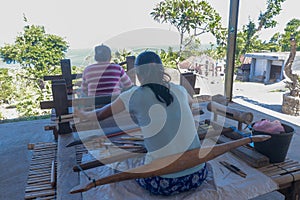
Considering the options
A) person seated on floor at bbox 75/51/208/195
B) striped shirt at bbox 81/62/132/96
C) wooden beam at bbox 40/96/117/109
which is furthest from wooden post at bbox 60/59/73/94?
person seated on floor at bbox 75/51/208/195

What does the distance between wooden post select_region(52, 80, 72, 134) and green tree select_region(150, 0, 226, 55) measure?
4.43 metres

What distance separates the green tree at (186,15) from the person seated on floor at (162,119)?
492cm

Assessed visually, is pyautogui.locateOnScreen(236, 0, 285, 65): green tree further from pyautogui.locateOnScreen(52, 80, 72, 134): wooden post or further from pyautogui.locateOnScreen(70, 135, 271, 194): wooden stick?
pyautogui.locateOnScreen(70, 135, 271, 194): wooden stick

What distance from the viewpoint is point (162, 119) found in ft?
3.94

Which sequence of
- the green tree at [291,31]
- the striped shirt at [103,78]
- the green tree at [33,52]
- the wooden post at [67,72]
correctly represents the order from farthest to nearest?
1. the green tree at [291,31]
2. the green tree at [33,52]
3. the wooden post at [67,72]
4. the striped shirt at [103,78]

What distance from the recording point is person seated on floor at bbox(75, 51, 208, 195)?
1.20 m

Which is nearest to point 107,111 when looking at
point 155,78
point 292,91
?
point 155,78

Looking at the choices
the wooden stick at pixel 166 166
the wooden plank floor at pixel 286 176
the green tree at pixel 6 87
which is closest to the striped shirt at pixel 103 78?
the wooden stick at pixel 166 166

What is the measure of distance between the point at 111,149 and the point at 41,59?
5.94 metres

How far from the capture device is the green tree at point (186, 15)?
227 inches

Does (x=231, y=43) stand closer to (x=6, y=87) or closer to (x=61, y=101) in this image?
(x=61, y=101)

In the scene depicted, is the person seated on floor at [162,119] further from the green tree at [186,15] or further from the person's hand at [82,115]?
the green tree at [186,15]

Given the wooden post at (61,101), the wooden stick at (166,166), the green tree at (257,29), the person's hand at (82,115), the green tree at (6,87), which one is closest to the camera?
the wooden stick at (166,166)

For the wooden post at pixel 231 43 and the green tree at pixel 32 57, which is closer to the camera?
the wooden post at pixel 231 43
